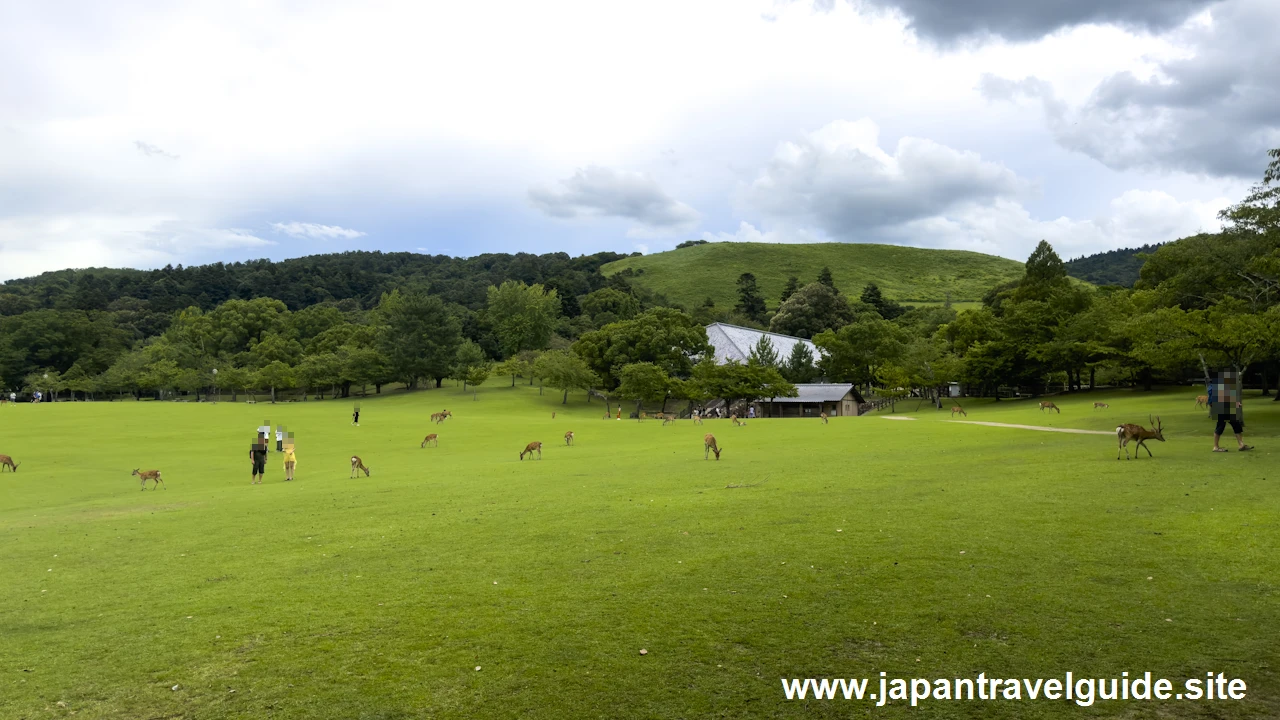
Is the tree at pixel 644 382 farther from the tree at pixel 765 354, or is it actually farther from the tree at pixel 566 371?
the tree at pixel 765 354

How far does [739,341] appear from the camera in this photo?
101m

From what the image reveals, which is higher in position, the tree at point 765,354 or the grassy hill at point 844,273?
the grassy hill at point 844,273

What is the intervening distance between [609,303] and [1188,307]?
93905 millimetres

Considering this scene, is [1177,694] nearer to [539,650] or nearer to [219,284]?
[539,650]

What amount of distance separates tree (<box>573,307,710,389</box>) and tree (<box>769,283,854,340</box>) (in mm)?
37485

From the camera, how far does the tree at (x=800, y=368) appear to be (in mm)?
84250

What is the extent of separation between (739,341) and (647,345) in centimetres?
2628

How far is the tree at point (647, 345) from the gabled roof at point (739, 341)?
1345 cm

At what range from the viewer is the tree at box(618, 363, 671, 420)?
68.4m

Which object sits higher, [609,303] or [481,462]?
[609,303]

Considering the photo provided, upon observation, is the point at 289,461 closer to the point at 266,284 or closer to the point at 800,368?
the point at 800,368

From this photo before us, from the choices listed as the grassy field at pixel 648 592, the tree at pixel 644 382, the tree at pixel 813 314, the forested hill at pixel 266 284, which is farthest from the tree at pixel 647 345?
the grassy field at pixel 648 592

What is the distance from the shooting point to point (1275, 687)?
582 cm

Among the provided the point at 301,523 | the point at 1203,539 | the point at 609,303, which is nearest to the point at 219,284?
the point at 609,303
